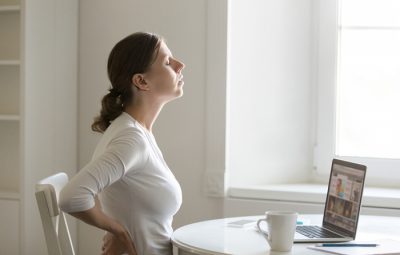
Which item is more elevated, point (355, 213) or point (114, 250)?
point (355, 213)

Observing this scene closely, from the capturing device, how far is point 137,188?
1.89 m

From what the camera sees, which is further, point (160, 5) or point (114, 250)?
point (160, 5)

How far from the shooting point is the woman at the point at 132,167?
1769 mm

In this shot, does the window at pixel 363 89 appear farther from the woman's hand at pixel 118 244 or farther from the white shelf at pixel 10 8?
the woman's hand at pixel 118 244

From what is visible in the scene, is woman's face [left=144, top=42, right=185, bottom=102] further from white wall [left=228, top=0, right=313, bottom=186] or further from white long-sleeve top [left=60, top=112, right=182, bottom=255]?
white wall [left=228, top=0, right=313, bottom=186]

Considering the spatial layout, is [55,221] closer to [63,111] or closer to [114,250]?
[114,250]

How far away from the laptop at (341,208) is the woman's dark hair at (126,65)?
668mm

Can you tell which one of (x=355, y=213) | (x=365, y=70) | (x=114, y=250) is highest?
(x=365, y=70)

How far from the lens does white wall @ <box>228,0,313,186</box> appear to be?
3076 mm

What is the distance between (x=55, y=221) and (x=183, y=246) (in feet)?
1.27

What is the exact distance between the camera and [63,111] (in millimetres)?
3191

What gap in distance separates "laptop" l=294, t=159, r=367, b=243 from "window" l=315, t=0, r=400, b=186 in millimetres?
1110

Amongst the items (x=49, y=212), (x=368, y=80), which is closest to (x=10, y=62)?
(x=49, y=212)

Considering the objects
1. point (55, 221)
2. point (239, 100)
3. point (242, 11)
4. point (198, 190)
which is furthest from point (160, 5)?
point (55, 221)
